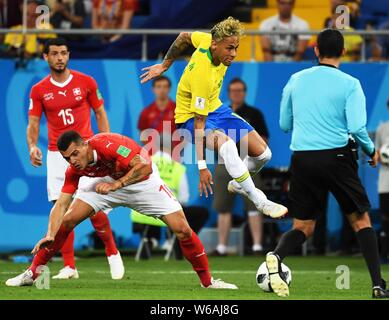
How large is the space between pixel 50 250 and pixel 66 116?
8.66 ft

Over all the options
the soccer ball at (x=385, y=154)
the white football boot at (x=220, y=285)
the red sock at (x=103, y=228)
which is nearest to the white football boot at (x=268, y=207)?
the white football boot at (x=220, y=285)

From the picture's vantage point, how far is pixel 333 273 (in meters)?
14.8

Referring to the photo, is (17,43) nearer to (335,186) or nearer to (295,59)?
(295,59)

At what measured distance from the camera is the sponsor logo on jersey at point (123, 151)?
37.5 feet

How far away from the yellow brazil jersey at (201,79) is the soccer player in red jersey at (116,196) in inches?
35.1

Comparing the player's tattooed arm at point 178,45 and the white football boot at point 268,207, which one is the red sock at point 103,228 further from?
the player's tattooed arm at point 178,45

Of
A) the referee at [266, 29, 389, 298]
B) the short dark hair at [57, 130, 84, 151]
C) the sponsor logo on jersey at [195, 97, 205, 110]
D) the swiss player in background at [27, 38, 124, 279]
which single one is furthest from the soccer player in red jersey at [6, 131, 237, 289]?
the swiss player in background at [27, 38, 124, 279]

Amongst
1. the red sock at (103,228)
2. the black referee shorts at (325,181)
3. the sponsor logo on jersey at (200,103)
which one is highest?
the sponsor logo on jersey at (200,103)

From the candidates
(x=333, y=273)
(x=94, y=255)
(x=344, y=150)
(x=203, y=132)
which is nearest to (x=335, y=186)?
(x=344, y=150)

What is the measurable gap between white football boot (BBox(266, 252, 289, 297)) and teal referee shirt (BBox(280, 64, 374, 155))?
1.04 metres

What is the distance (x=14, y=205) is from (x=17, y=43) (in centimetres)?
259

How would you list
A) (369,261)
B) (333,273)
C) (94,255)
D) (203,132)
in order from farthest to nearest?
1. (94,255)
2. (333,273)
3. (203,132)
4. (369,261)

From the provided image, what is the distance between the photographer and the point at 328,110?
10570 millimetres

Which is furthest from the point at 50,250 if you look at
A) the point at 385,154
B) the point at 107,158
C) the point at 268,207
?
the point at 385,154
